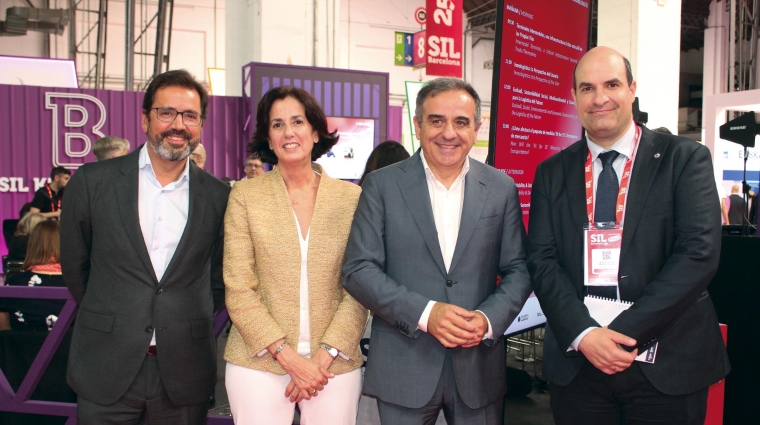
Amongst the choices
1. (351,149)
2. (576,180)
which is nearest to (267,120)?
(576,180)

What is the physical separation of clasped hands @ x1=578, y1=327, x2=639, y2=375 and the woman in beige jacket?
0.73m

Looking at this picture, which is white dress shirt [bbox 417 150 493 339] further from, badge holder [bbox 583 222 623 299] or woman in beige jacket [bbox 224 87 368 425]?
badge holder [bbox 583 222 623 299]

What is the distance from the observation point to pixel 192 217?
2127 mm

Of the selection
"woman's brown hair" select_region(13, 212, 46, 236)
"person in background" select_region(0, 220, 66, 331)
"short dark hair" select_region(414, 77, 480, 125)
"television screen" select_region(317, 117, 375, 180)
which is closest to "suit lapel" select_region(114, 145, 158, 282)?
"short dark hair" select_region(414, 77, 480, 125)

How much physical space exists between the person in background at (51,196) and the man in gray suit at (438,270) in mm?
5754

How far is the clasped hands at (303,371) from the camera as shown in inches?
77.2

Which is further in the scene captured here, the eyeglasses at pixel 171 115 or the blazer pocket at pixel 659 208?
the eyeglasses at pixel 171 115

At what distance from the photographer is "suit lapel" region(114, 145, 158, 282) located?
6.73 ft

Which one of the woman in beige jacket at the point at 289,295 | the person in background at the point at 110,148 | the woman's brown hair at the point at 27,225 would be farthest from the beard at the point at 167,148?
the woman's brown hair at the point at 27,225

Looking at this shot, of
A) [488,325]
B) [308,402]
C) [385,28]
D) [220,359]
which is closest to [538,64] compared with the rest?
[488,325]

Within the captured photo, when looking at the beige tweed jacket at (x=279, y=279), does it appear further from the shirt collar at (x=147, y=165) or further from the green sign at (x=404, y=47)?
the green sign at (x=404, y=47)

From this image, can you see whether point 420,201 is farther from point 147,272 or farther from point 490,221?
point 147,272

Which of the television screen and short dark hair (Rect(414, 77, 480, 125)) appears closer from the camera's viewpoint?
short dark hair (Rect(414, 77, 480, 125))

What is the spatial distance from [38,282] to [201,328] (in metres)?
1.82
